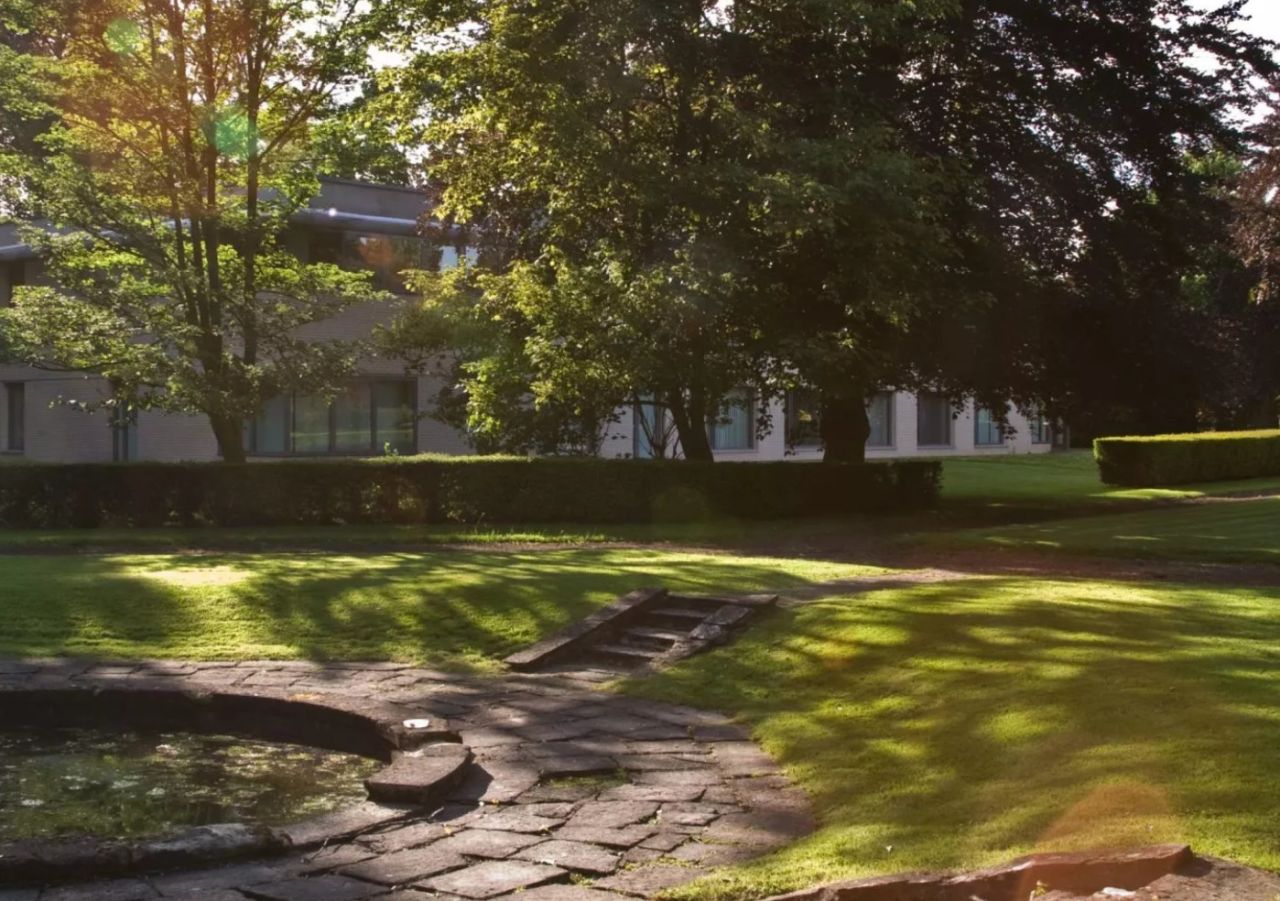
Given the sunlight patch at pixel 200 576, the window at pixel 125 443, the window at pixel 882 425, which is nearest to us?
the sunlight patch at pixel 200 576

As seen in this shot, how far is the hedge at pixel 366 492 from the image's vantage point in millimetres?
23453

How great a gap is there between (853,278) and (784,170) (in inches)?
74.9

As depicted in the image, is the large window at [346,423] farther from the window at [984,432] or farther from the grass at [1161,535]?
the window at [984,432]

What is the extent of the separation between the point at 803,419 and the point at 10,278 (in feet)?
65.4

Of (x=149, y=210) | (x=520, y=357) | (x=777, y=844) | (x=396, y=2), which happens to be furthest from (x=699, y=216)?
(x=777, y=844)

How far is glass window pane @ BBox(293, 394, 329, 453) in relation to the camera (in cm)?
3338

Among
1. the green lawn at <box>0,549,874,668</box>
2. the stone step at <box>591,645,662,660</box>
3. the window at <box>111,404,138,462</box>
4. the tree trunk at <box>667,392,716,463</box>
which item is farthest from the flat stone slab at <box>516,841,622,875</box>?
the window at <box>111,404,138,462</box>

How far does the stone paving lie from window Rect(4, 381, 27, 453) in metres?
25.9

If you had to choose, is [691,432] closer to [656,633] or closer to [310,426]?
[310,426]

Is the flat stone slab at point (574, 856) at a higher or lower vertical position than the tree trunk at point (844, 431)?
lower

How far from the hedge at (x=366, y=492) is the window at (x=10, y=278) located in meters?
12.4

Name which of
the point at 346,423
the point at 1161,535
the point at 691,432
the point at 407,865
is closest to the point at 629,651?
the point at 407,865

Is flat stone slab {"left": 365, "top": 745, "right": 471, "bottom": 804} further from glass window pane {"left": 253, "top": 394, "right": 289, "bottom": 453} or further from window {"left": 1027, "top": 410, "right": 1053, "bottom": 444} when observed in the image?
window {"left": 1027, "top": 410, "right": 1053, "bottom": 444}

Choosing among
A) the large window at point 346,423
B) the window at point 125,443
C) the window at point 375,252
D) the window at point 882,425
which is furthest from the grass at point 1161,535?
the window at point 882,425
